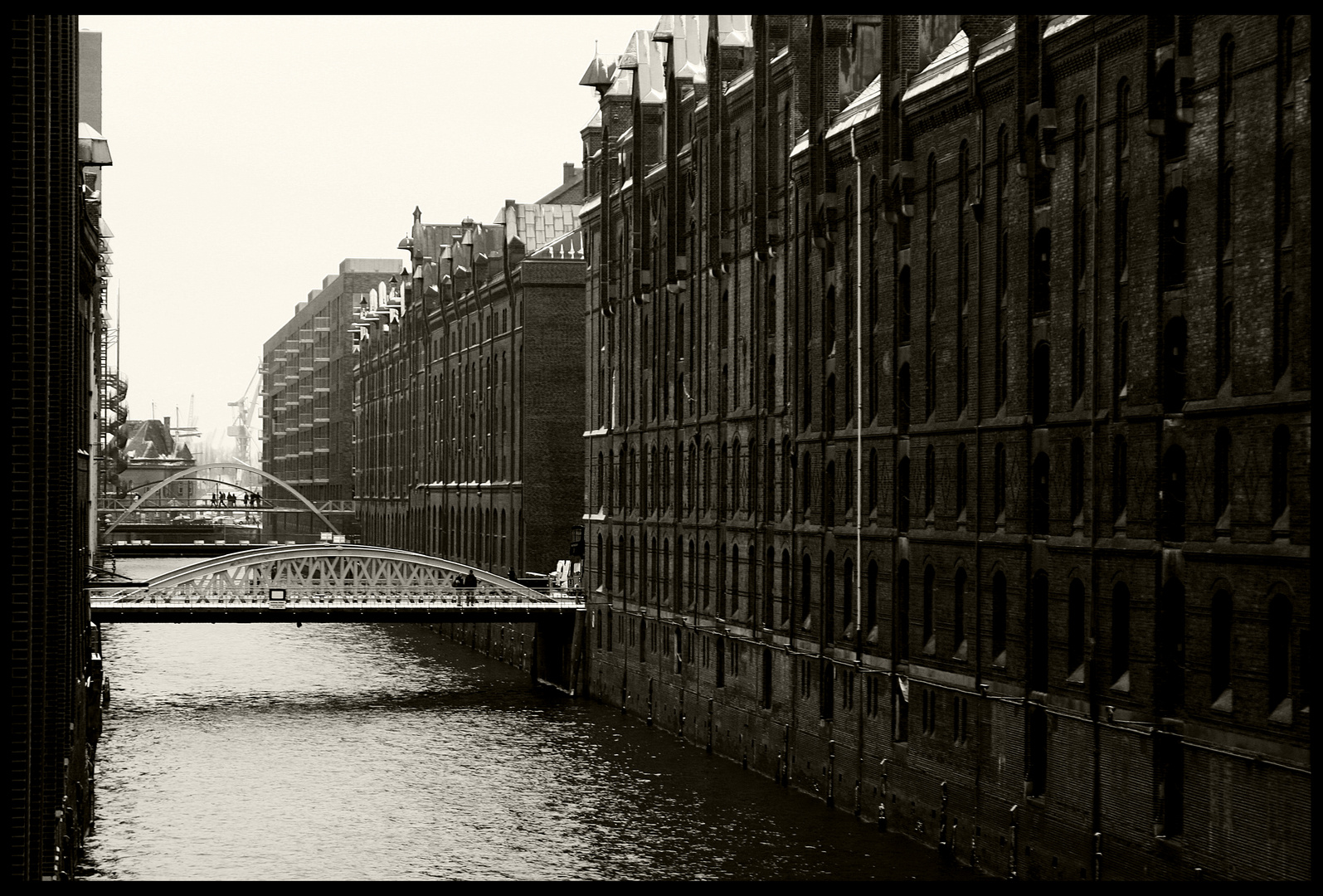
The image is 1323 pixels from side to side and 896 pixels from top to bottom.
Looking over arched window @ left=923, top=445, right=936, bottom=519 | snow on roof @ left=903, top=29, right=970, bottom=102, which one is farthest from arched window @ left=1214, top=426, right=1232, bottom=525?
snow on roof @ left=903, top=29, right=970, bottom=102

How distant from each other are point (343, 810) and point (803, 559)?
12.7 m

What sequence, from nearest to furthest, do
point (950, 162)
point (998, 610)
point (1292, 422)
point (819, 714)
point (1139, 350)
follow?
point (1292, 422), point (1139, 350), point (998, 610), point (950, 162), point (819, 714)

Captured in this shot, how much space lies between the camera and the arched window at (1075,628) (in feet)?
96.8

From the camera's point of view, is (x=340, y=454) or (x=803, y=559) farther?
(x=340, y=454)

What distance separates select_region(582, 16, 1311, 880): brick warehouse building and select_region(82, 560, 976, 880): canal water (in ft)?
6.26

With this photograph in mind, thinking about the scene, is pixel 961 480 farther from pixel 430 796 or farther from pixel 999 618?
pixel 430 796

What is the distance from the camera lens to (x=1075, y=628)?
29641 mm

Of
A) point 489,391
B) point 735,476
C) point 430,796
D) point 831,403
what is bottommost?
point 430,796

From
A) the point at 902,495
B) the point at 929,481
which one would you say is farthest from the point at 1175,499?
the point at 902,495

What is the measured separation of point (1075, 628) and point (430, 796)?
800 inches

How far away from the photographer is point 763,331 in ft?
154
